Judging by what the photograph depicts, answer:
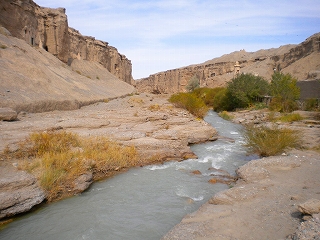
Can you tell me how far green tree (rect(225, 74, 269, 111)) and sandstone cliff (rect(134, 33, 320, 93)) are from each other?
16.0 metres

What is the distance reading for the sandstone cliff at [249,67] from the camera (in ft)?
150

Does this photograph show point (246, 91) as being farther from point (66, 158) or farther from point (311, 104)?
point (66, 158)

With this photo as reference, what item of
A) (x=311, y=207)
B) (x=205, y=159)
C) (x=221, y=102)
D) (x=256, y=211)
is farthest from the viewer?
(x=221, y=102)

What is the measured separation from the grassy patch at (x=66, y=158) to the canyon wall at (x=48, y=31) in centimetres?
2073

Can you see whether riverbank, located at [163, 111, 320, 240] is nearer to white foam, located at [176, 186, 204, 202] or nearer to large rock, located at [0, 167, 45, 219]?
white foam, located at [176, 186, 204, 202]

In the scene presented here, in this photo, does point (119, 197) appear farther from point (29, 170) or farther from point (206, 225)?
point (206, 225)

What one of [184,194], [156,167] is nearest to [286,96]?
[156,167]

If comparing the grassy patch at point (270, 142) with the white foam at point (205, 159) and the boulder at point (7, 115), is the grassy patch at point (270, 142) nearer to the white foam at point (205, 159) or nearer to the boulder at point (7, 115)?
the white foam at point (205, 159)

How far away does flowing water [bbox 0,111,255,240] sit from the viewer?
4965 mm

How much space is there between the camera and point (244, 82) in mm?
29688

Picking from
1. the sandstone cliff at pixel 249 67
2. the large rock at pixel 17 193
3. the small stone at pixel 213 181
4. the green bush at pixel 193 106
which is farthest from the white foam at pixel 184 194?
the sandstone cliff at pixel 249 67

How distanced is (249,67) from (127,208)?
2510 inches

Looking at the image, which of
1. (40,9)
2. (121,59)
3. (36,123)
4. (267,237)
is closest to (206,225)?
(267,237)

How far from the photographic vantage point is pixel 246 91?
1150 inches
